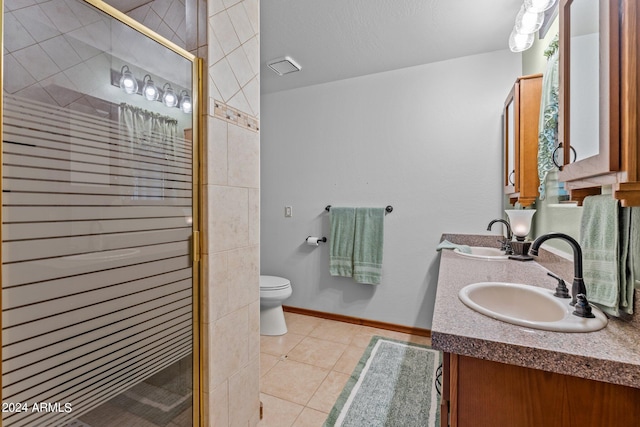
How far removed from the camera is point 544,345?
2.23 ft

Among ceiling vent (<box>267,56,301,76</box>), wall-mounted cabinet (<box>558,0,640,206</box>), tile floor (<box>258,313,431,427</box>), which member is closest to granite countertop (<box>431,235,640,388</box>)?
wall-mounted cabinet (<box>558,0,640,206</box>)

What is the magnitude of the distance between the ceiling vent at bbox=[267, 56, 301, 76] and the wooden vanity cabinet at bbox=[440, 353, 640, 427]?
2.44 m

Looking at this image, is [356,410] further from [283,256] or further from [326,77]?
[326,77]

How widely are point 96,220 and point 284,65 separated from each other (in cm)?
216

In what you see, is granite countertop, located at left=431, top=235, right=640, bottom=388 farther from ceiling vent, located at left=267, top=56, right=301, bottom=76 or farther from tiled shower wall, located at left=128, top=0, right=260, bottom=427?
ceiling vent, located at left=267, top=56, right=301, bottom=76

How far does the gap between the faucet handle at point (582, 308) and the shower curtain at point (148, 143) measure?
4.64 ft

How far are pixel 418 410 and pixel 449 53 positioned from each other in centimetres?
258

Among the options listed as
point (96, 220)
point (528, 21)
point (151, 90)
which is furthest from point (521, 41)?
point (96, 220)

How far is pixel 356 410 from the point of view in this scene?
62.9 inches

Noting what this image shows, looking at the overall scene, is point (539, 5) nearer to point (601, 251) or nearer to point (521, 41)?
point (521, 41)

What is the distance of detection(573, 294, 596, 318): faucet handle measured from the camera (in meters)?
0.84

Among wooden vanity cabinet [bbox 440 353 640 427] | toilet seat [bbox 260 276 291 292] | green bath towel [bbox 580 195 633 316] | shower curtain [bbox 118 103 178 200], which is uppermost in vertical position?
shower curtain [bbox 118 103 178 200]

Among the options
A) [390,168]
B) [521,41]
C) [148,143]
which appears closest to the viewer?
[148,143]

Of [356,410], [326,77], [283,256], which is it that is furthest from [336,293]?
[326,77]
